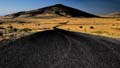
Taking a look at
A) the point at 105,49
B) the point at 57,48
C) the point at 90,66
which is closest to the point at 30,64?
the point at 90,66

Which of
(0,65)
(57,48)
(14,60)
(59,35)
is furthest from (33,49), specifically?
(59,35)

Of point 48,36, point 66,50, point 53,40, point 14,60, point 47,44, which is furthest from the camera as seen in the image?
point 48,36

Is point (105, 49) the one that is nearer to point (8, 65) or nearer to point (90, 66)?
point (90, 66)

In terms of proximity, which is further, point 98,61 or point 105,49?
point 105,49

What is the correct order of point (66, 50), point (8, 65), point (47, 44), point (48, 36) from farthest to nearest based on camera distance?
point (48, 36) → point (47, 44) → point (66, 50) → point (8, 65)

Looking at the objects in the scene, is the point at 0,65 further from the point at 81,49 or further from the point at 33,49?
the point at 81,49

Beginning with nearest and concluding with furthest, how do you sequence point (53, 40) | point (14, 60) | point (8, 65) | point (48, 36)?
point (8, 65) < point (14, 60) < point (53, 40) < point (48, 36)
